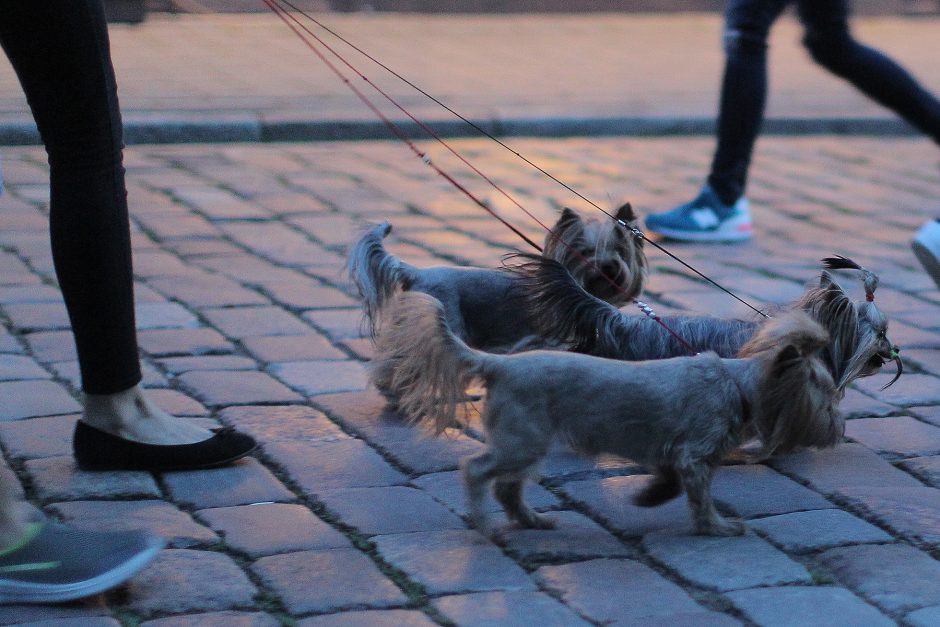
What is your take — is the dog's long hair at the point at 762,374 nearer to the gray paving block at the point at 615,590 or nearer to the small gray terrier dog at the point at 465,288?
the gray paving block at the point at 615,590

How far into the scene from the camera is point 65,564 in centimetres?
275

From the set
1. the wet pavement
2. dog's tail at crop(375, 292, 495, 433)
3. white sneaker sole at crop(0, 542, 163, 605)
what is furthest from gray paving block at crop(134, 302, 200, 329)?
white sneaker sole at crop(0, 542, 163, 605)

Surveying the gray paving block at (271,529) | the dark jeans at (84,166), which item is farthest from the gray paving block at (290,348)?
the gray paving block at (271,529)

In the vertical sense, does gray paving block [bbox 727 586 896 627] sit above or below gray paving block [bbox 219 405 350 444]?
above

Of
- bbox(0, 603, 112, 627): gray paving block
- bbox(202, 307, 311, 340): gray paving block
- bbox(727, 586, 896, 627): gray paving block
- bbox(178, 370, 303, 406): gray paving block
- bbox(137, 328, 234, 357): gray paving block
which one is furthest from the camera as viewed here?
bbox(202, 307, 311, 340): gray paving block

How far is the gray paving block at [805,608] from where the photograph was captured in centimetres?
280

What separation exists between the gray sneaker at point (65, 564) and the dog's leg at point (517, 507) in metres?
0.87

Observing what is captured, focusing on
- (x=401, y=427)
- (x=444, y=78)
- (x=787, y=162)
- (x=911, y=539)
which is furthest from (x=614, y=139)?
(x=911, y=539)

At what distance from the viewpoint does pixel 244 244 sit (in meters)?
6.11

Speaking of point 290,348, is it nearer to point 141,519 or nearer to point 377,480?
point 377,480

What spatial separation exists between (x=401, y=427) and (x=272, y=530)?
861mm

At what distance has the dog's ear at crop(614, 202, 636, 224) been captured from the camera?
14.3ft

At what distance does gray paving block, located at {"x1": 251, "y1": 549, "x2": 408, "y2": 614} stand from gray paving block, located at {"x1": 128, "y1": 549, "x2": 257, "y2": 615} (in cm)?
7

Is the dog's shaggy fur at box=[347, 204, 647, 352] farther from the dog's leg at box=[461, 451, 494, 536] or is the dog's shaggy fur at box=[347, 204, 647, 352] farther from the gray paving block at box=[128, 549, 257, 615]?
the gray paving block at box=[128, 549, 257, 615]
